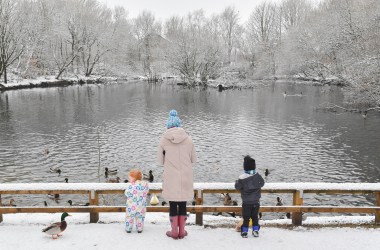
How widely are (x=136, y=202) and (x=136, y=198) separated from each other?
0.08 meters

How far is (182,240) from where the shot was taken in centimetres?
728

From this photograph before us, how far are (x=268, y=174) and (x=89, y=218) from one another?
14001 millimetres

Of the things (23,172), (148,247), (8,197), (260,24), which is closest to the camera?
(148,247)

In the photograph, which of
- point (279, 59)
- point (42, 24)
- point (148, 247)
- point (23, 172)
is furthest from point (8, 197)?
point (279, 59)

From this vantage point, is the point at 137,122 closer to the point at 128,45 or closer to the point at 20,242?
the point at 20,242

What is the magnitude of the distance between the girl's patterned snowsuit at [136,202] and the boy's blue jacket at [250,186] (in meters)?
1.92

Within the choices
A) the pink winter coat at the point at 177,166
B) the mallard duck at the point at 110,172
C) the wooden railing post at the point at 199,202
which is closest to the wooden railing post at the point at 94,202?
the pink winter coat at the point at 177,166

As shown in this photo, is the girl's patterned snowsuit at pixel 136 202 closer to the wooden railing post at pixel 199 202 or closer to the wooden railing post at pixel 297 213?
the wooden railing post at pixel 199 202

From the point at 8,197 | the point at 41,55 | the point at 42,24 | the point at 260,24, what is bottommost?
the point at 8,197

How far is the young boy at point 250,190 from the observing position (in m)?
7.22

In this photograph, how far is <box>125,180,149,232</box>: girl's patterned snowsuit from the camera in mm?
7410

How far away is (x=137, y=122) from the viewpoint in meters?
35.2

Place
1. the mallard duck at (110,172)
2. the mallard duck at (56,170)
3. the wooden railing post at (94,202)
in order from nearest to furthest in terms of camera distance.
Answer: the wooden railing post at (94,202), the mallard duck at (110,172), the mallard duck at (56,170)

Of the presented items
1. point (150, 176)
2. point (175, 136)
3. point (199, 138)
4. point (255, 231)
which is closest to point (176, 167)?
point (175, 136)
